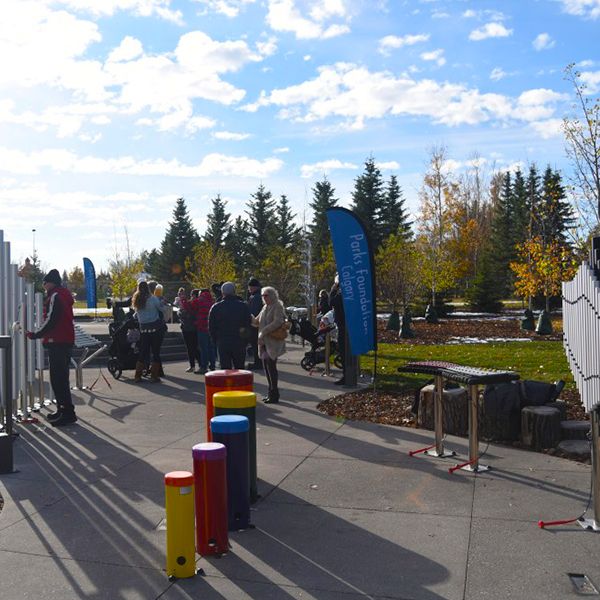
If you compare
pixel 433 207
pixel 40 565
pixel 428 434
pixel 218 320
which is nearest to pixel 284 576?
pixel 40 565

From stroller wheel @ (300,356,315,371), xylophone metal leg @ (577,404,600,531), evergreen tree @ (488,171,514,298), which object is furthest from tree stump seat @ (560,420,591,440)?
evergreen tree @ (488,171,514,298)

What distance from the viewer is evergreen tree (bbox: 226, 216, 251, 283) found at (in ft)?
216

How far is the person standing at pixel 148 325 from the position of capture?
13.0m

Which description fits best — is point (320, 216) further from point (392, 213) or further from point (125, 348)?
point (125, 348)

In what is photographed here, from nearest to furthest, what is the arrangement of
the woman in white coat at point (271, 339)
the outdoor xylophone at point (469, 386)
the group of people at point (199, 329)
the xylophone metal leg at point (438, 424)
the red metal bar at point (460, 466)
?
the outdoor xylophone at point (469, 386) → the red metal bar at point (460, 466) → the xylophone metal leg at point (438, 424) → the group of people at point (199, 329) → the woman in white coat at point (271, 339)

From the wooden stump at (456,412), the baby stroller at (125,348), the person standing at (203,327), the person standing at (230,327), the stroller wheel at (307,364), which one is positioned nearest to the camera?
the wooden stump at (456,412)

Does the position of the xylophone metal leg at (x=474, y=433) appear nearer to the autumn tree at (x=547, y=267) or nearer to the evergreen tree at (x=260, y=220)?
the autumn tree at (x=547, y=267)

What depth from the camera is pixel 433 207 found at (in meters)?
55.0

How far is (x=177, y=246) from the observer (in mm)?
68562

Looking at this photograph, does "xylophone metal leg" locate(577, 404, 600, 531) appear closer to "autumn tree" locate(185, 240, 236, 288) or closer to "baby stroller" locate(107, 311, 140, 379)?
"baby stroller" locate(107, 311, 140, 379)

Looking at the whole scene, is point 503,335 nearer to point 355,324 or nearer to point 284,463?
point 355,324

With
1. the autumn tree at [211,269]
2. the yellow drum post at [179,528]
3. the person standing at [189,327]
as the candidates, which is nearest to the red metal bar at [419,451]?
the yellow drum post at [179,528]

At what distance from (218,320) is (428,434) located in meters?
3.82

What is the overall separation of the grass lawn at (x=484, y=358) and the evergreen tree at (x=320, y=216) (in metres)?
36.4
